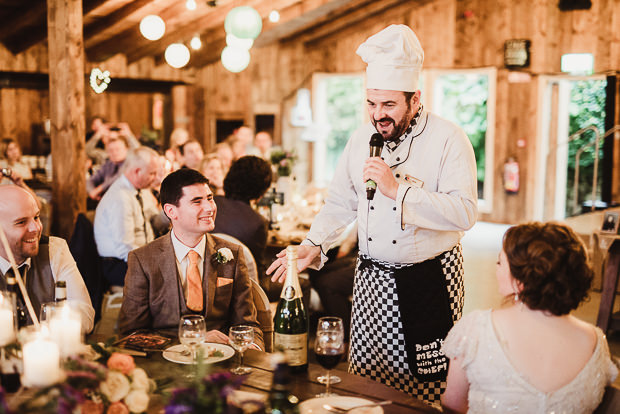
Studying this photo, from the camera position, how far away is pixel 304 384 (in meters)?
1.88

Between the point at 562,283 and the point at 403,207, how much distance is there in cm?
69

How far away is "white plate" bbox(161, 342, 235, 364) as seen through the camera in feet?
6.62

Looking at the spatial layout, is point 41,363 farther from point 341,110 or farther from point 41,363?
point 341,110

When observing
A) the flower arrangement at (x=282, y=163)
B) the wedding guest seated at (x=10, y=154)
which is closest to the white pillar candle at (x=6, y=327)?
the flower arrangement at (x=282, y=163)

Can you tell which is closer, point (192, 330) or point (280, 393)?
point (280, 393)

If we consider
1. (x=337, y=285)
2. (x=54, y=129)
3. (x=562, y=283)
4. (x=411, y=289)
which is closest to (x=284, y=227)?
(x=337, y=285)

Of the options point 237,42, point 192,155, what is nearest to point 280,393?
point 192,155

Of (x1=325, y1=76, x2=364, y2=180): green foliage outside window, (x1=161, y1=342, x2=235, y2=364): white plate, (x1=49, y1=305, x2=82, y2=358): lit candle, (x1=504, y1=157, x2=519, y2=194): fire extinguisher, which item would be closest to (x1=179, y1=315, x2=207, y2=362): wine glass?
(x1=161, y1=342, x2=235, y2=364): white plate

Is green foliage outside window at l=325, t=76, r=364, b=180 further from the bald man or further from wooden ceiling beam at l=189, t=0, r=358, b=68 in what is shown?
the bald man

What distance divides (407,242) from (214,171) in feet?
11.8

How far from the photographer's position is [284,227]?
5.54m

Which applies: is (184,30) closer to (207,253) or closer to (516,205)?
(516,205)

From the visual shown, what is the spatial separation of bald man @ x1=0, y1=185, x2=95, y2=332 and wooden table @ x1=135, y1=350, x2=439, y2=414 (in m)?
0.59

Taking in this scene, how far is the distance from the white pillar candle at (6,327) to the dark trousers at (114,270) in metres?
2.56
